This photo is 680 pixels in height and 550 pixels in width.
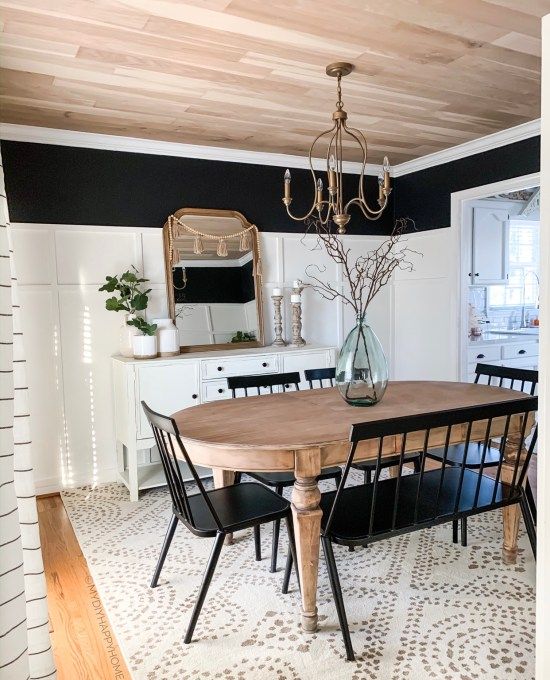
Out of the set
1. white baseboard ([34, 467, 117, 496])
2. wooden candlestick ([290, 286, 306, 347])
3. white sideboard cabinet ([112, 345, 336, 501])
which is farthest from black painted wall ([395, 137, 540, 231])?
white baseboard ([34, 467, 117, 496])

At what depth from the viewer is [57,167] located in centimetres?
370

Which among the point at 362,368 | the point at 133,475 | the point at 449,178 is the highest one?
the point at 449,178

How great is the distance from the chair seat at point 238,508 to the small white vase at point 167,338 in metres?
1.55

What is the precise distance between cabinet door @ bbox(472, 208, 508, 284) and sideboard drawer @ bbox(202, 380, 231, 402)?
95.9 inches

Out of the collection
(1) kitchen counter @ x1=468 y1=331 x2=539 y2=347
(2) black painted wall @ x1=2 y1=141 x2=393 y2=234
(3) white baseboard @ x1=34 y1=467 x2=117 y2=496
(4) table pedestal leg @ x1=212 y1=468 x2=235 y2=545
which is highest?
(2) black painted wall @ x1=2 y1=141 x2=393 y2=234

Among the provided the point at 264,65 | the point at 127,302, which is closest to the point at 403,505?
the point at 264,65

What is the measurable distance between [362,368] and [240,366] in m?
1.48

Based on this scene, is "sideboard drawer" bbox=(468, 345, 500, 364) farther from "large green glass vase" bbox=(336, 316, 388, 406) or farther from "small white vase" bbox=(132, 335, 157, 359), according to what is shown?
"small white vase" bbox=(132, 335, 157, 359)

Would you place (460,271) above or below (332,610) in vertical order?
above

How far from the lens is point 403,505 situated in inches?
88.5

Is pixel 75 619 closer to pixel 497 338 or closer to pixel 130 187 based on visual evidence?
pixel 130 187

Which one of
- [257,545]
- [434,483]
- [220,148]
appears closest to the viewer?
[434,483]

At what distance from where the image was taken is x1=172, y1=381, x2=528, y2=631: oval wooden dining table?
205 centimetres

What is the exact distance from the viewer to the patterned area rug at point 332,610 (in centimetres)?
191
